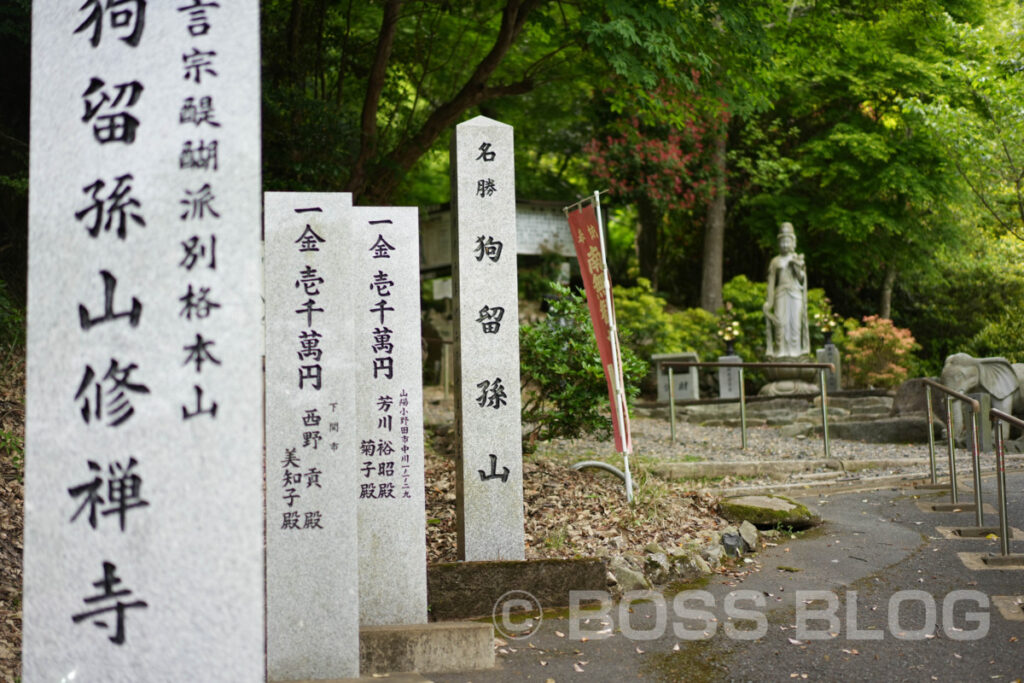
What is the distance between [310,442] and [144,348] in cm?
188

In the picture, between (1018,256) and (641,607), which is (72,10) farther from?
(1018,256)

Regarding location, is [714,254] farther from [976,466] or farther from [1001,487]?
[1001,487]

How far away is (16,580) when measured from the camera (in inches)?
212

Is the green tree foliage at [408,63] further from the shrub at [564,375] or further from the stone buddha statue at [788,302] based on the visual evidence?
the stone buddha statue at [788,302]

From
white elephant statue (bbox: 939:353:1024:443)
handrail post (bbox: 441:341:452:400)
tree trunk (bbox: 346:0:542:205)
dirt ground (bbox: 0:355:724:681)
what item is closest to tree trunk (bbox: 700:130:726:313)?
handrail post (bbox: 441:341:452:400)

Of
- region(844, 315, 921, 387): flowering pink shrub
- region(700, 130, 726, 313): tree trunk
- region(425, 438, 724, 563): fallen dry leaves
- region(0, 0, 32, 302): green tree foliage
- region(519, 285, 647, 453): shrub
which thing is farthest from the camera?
region(700, 130, 726, 313): tree trunk

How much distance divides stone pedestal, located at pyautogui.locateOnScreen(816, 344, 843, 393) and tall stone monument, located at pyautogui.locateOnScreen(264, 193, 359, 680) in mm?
14359

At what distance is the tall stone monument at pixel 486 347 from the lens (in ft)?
19.6

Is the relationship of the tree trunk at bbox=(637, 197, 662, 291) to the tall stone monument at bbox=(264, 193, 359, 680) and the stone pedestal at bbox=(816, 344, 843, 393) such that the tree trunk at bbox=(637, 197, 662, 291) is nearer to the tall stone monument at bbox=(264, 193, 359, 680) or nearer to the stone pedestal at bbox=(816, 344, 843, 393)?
the stone pedestal at bbox=(816, 344, 843, 393)

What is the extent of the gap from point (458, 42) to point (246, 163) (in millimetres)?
10993

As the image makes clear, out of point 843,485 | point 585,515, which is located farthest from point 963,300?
point 585,515

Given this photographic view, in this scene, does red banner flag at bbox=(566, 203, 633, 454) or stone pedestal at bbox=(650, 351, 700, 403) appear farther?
stone pedestal at bbox=(650, 351, 700, 403)

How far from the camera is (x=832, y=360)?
17.5 meters

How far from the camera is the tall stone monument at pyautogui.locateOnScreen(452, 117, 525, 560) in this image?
19.6 ft
